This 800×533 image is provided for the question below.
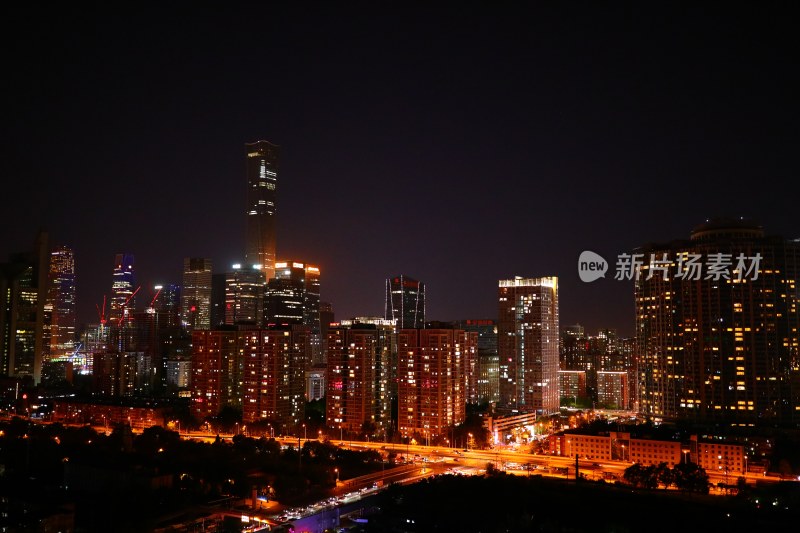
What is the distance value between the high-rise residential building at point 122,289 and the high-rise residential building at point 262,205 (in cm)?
1291

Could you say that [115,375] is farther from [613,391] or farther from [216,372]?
[613,391]

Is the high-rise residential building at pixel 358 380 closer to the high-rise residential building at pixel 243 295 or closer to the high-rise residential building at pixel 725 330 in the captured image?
the high-rise residential building at pixel 725 330

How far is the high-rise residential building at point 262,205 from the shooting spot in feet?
246

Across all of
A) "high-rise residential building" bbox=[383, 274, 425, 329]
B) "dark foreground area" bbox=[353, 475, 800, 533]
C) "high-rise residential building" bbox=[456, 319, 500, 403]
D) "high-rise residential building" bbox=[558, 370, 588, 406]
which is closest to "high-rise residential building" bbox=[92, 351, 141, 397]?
"high-rise residential building" bbox=[383, 274, 425, 329]

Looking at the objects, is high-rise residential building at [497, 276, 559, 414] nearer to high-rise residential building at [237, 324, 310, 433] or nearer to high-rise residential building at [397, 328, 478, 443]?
high-rise residential building at [397, 328, 478, 443]

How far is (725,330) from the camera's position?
3075 cm

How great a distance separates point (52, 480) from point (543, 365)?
24194 mm

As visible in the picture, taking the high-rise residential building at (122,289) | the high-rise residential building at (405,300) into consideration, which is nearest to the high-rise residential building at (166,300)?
the high-rise residential building at (122,289)

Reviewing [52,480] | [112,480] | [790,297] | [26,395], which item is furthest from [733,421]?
[26,395]

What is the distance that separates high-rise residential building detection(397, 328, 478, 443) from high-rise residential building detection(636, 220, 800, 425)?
913cm

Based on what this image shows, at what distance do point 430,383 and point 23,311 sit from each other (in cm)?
2852

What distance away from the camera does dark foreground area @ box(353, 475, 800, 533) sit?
1697 centimetres

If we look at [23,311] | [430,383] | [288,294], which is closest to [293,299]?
[288,294]

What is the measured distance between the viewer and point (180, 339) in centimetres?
5744
